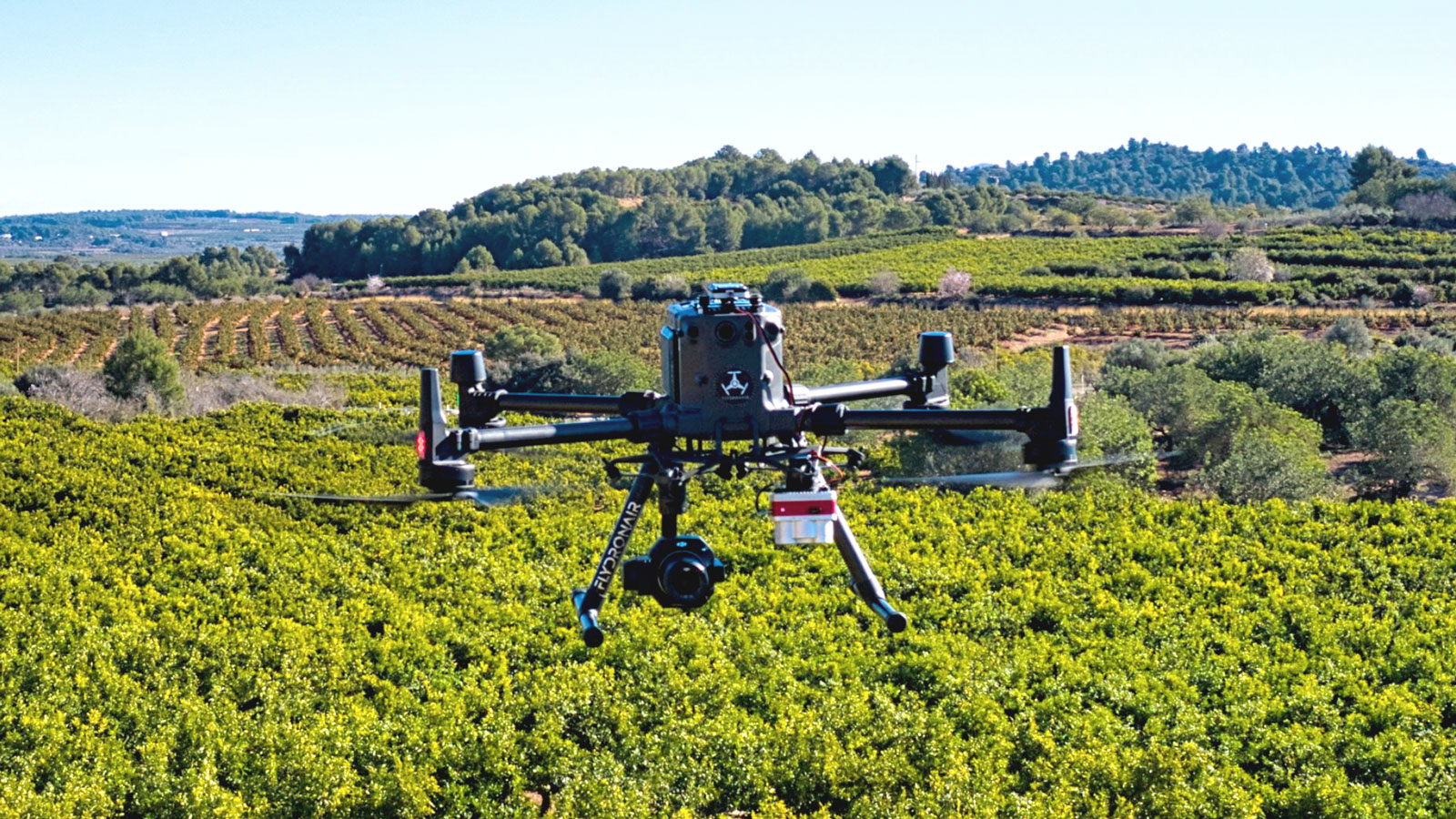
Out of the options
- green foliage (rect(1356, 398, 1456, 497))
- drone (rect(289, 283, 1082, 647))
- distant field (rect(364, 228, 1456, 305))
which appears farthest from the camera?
distant field (rect(364, 228, 1456, 305))

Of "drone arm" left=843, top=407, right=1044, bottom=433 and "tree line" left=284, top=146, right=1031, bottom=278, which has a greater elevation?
"tree line" left=284, top=146, right=1031, bottom=278

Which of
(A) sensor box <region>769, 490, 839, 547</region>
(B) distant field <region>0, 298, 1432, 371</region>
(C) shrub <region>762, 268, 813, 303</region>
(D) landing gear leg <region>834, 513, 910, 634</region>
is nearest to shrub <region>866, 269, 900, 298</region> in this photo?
(B) distant field <region>0, 298, 1432, 371</region>

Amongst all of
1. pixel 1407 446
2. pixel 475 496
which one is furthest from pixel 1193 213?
pixel 475 496

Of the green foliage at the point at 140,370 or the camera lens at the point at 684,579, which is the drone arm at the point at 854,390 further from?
the green foliage at the point at 140,370

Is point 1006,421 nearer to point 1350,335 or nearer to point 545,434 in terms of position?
point 545,434

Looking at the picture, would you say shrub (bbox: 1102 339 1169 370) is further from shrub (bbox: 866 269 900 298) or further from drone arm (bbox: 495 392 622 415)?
drone arm (bbox: 495 392 622 415)

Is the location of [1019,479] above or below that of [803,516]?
above
